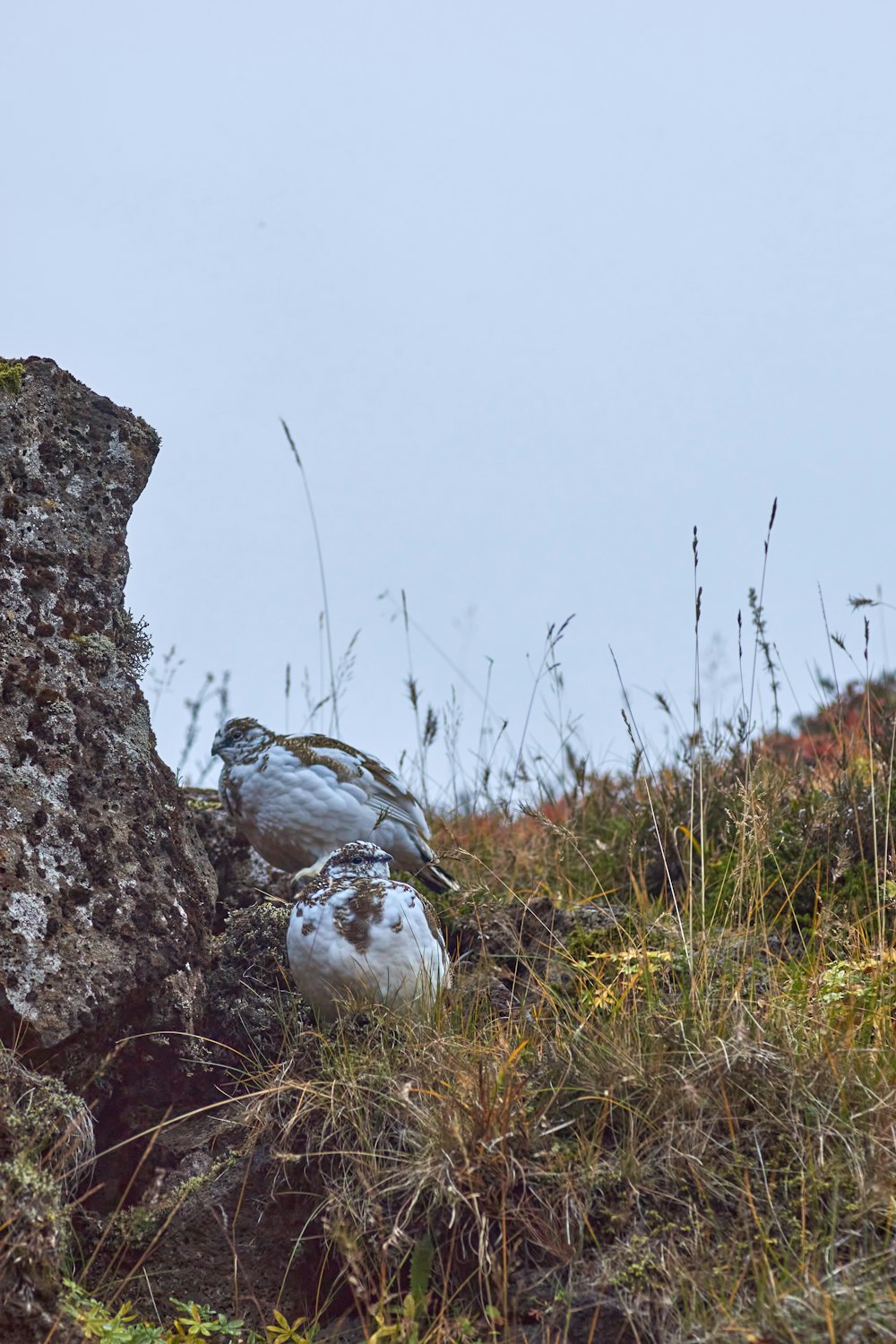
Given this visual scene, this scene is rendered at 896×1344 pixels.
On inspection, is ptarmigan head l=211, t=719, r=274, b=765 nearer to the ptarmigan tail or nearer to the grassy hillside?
the ptarmigan tail

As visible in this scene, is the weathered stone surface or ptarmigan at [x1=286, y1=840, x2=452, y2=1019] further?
ptarmigan at [x1=286, y1=840, x2=452, y2=1019]

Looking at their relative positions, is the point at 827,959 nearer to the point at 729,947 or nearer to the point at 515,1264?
the point at 729,947

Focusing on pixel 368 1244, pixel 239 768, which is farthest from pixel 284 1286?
pixel 239 768

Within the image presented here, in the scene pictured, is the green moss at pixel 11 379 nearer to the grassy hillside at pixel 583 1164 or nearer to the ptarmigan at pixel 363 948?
the ptarmigan at pixel 363 948

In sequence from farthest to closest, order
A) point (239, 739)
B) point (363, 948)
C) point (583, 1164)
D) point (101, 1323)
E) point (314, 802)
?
1. point (239, 739)
2. point (314, 802)
3. point (363, 948)
4. point (583, 1164)
5. point (101, 1323)

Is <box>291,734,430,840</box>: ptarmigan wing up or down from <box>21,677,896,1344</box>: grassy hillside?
up

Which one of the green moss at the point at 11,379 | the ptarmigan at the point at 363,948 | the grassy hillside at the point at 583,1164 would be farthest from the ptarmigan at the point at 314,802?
the green moss at the point at 11,379

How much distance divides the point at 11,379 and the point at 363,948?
2.11m

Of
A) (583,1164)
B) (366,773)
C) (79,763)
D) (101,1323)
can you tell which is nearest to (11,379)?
(79,763)

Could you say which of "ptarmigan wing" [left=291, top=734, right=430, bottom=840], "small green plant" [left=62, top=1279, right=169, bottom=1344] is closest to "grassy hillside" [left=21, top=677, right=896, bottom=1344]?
"small green plant" [left=62, top=1279, right=169, bottom=1344]

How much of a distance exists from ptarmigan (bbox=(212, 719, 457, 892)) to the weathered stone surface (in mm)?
400

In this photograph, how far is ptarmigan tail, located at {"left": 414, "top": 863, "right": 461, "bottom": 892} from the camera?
177 inches

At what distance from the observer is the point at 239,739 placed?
4645 mm

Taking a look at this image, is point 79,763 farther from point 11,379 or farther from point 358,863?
point 11,379
